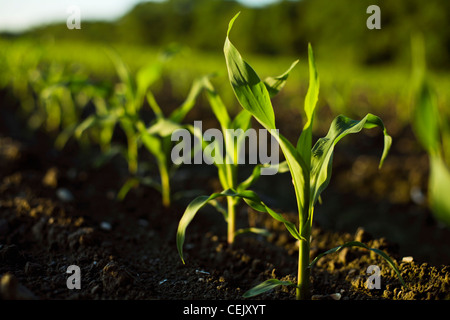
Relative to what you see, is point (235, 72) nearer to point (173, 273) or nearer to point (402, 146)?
point (173, 273)

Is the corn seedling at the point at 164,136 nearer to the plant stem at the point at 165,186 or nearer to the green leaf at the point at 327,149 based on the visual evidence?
the plant stem at the point at 165,186

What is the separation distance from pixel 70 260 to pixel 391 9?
18384 millimetres

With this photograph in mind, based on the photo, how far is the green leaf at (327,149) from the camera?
3.42 feet

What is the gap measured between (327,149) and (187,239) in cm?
85

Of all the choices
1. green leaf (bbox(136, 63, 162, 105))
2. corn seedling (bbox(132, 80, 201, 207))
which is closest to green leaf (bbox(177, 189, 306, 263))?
corn seedling (bbox(132, 80, 201, 207))

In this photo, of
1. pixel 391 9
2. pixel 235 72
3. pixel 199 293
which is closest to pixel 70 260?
pixel 199 293

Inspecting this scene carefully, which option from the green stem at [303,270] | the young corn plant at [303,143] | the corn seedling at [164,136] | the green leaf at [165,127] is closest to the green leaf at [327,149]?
the young corn plant at [303,143]

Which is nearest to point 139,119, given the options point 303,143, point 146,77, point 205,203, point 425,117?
point 146,77

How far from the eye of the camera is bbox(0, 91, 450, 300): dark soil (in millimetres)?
1184

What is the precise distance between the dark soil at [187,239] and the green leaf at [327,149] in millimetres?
337

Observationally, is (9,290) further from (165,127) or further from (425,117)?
(425,117)

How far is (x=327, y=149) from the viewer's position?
1.05m

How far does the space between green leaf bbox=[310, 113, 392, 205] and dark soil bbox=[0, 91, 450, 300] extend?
34cm

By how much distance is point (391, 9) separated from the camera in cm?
1656
